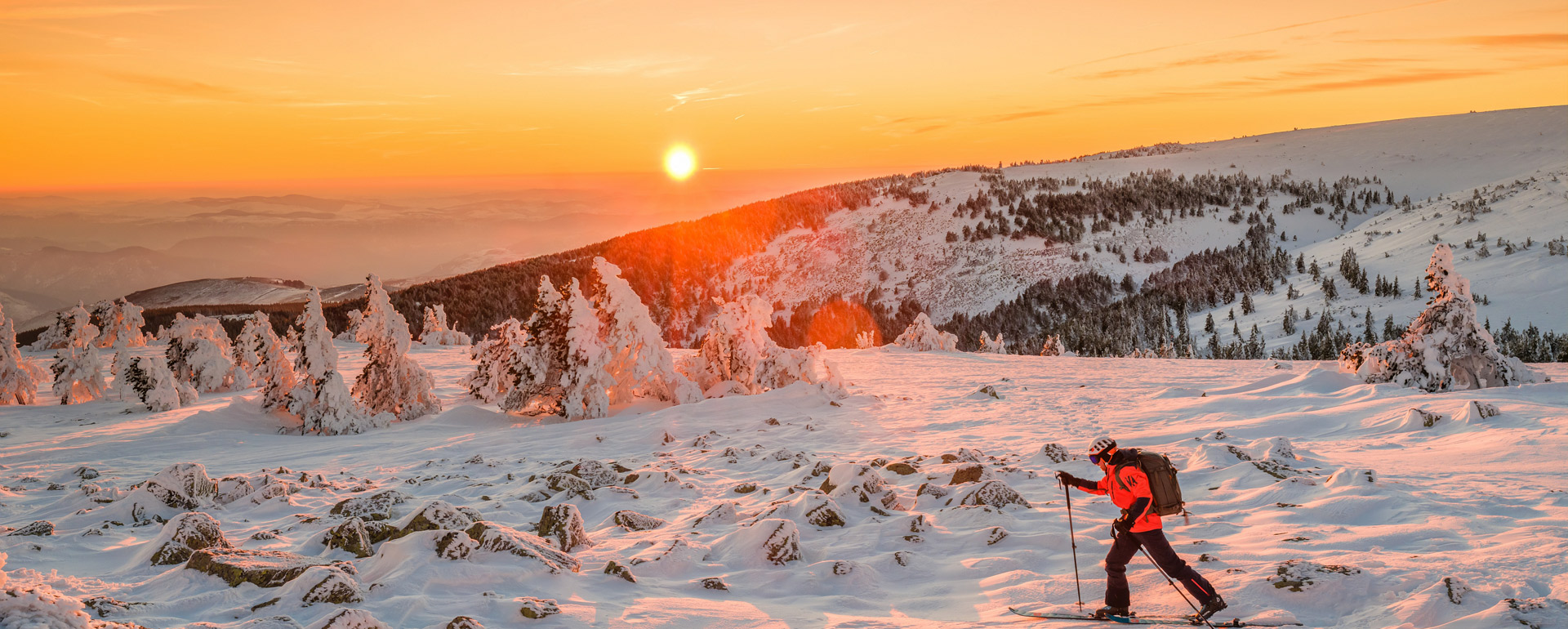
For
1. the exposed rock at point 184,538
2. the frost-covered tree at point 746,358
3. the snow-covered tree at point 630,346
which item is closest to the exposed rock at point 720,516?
the exposed rock at point 184,538

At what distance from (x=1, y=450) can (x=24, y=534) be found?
27.2 ft

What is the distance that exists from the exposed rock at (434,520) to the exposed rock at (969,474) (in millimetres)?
5803

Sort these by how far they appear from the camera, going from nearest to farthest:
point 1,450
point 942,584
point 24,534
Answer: point 942,584 < point 24,534 < point 1,450

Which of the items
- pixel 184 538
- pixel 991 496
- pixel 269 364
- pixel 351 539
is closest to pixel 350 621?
pixel 351 539

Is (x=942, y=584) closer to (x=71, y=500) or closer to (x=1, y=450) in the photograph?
(x=71, y=500)

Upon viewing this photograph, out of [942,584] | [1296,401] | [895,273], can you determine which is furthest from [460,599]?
[895,273]

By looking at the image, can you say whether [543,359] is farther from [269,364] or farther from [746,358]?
[269,364]

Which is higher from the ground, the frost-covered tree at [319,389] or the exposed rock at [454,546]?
the frost-covered tree at [319,389]

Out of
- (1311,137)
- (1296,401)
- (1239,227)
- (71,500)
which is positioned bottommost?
(1296,401)

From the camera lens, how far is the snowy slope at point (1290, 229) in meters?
37.5

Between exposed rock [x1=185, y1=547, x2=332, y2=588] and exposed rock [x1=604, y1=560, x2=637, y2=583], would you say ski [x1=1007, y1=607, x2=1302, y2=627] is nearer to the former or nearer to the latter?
exposed rock [x1=604, y1=560, x2=637, y2=583]

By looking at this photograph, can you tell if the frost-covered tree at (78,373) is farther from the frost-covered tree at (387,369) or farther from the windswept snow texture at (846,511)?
the frost-covered tree at (387,369)

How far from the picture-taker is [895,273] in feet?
225

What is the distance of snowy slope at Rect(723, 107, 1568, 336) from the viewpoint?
37.5m
